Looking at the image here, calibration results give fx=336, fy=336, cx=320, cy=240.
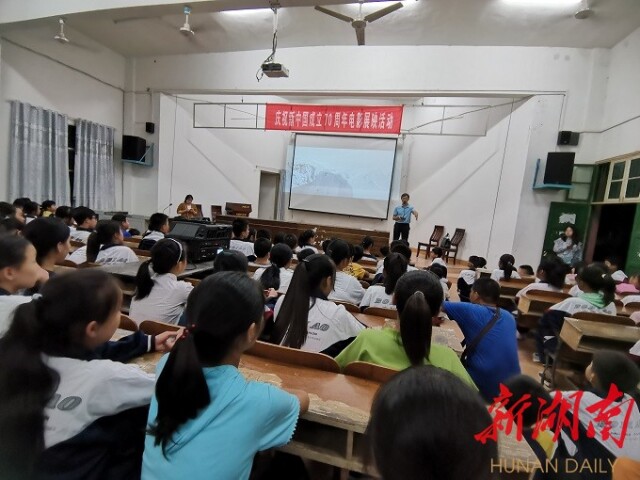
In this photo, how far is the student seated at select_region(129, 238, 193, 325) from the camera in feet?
5.99

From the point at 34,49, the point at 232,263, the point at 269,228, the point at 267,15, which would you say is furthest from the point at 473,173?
the point at 34,49

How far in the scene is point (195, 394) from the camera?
0.72 meters

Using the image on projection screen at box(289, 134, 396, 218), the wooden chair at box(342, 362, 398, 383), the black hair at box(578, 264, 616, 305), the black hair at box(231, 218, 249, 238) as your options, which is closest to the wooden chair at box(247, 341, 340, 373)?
the wooden chair at box(342, 362, 398, 383)

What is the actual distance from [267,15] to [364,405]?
638 cm

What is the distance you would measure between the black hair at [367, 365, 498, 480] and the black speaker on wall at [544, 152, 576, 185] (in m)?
6.63

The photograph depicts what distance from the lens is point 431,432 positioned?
47cm

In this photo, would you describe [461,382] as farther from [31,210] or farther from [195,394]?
[31,210]

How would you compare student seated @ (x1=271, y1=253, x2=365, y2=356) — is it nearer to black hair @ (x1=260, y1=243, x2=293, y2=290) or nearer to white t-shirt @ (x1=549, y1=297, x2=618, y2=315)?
black hair @ (x1=260, y1=243, x2=293, y2=290)

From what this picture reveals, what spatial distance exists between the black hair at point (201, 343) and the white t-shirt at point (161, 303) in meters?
1.06

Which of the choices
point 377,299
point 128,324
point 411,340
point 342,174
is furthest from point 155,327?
point 342,174

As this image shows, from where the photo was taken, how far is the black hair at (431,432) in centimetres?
47

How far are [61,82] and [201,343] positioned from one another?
26.2 ft

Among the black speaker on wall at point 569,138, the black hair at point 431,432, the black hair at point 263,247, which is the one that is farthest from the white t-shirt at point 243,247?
the black speaker on wall at point 569,138

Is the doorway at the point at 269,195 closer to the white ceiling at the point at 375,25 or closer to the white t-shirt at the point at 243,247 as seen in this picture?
the white ceiling at the point at 375,25
